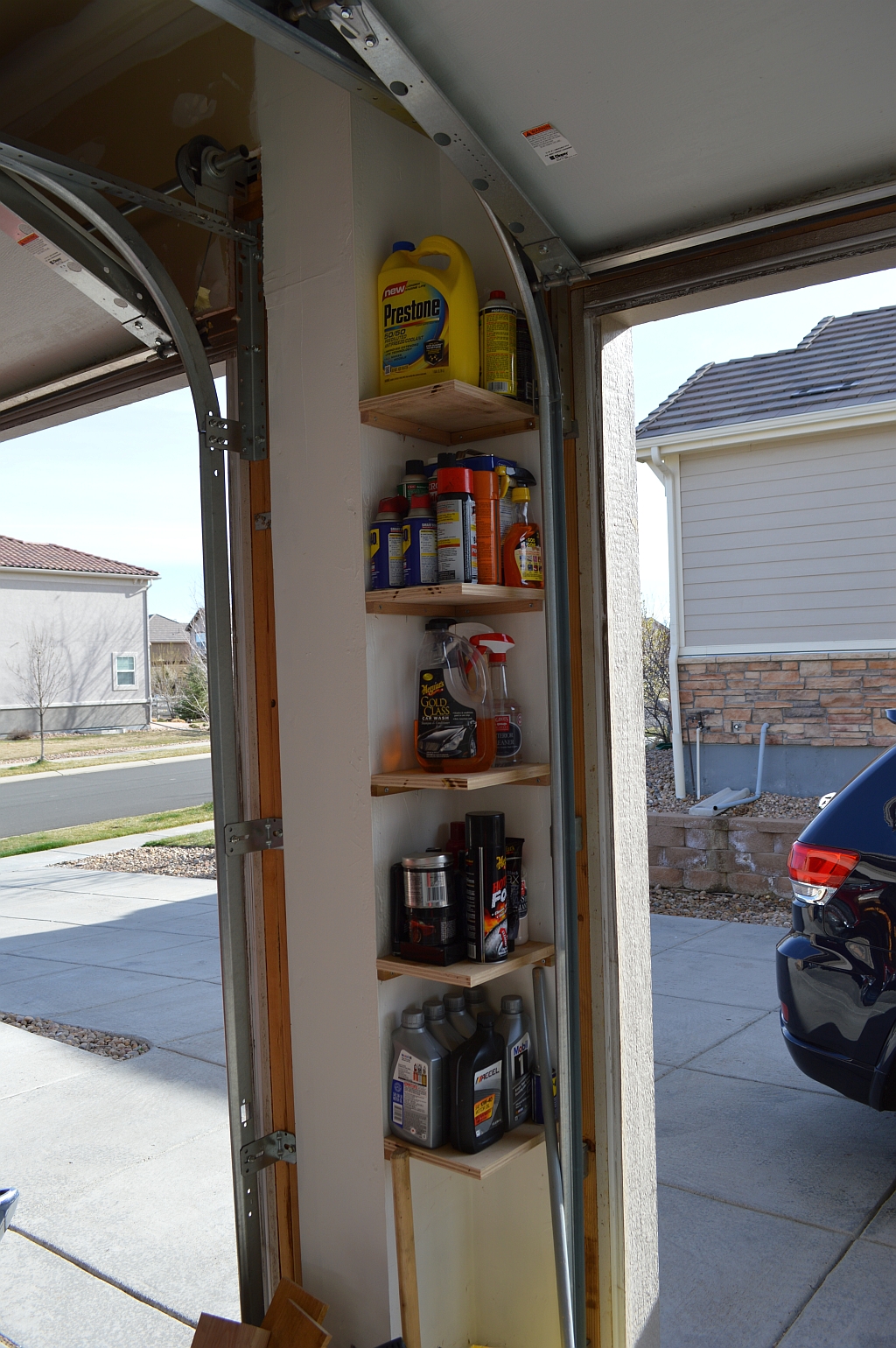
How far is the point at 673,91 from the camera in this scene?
1.33 m

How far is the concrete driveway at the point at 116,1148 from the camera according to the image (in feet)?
8.06

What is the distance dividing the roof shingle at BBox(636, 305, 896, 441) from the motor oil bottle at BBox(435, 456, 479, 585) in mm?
5613

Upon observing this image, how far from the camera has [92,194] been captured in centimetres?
192

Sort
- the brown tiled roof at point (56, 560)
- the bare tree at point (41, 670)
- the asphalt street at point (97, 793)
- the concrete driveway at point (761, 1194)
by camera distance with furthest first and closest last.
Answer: the brown tiled roof at point (56, 560) → the bare tree at point (41, 670) → the asphalt street at point (97, 793) → the concrete driveway at point (761, 1194)

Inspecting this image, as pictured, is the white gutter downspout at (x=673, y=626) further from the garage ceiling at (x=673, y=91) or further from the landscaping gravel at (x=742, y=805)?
the garage ceiling at (x=673, y=91)

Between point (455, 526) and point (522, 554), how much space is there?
0.53 feet

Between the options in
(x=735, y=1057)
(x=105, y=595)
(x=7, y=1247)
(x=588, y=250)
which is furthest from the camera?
(x=105, y=595)

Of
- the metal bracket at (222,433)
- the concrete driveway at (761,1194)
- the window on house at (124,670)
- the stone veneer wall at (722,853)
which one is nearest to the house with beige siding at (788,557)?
the stone veneer wall at (722,853)

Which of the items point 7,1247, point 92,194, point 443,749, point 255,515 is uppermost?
point 92,194

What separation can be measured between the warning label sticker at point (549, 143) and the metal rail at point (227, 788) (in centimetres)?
91

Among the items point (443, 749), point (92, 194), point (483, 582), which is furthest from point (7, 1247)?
point (92, 194)

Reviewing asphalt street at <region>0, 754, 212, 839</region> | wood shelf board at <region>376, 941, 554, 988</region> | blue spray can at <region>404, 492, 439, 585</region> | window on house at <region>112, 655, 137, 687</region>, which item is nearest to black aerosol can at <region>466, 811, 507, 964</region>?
wood shelf board at <region>376, 941, 554, 988</region>

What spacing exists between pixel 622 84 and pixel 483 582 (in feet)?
2.64

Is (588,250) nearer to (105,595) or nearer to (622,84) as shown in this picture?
(622,84)
